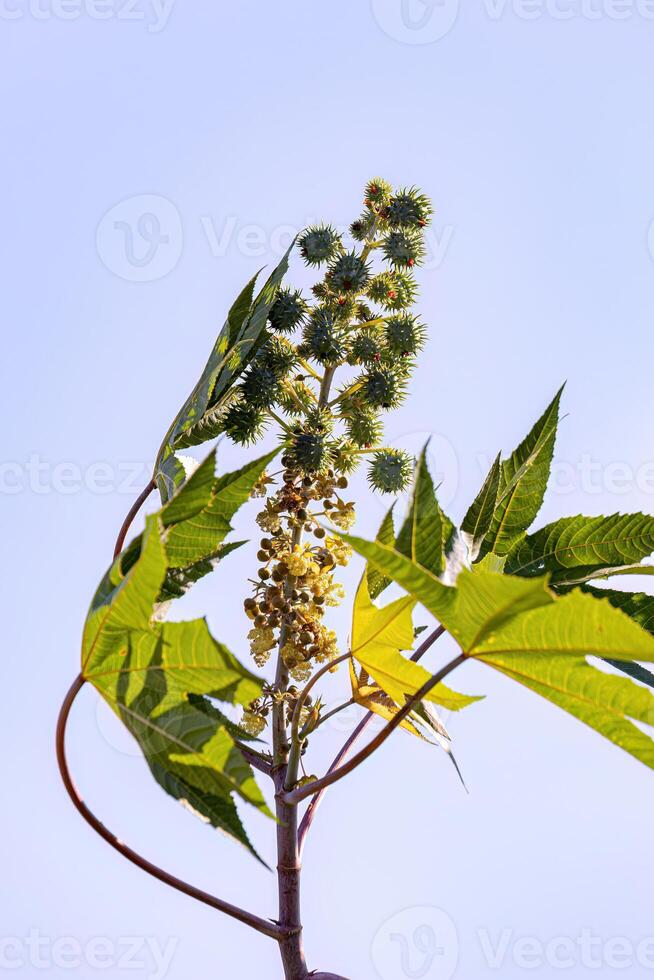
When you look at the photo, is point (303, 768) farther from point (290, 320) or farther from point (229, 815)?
point (290, 320)

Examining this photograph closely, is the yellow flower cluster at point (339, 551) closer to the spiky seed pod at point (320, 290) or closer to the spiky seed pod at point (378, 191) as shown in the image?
the spiky seed pod at point (320, 290)

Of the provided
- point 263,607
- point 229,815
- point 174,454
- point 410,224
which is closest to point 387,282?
point 410,224

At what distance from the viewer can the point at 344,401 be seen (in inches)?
113

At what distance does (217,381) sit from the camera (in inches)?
109

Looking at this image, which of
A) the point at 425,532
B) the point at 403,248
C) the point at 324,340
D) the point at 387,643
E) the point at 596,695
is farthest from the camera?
the point at 403,248

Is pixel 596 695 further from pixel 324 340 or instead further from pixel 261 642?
pixel 324 340

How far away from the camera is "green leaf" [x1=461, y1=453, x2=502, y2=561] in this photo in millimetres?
2588

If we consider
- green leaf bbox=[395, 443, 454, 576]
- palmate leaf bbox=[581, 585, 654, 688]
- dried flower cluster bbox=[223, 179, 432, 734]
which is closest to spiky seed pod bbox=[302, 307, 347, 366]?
dried flower cluster bbox=[223, 179, 432, 734]

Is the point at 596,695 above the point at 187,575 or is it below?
below

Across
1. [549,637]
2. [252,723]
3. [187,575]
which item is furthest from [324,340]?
[549,637]

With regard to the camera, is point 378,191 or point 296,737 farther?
point 378,191

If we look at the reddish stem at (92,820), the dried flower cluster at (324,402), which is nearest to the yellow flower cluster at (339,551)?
the dried flower cluster at (324,402)

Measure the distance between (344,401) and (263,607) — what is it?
675 mm

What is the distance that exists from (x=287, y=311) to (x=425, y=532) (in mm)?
1055
